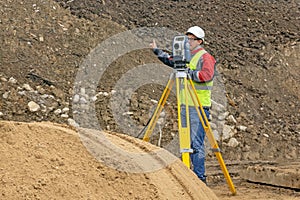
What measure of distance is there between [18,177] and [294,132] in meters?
9.44

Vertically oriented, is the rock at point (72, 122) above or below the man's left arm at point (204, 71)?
below

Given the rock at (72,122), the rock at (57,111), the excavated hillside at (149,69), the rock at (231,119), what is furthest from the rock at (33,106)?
the rock at (231,119)

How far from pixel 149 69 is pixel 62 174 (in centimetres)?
863

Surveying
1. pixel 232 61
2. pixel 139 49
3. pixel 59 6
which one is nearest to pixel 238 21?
pixel 232 61

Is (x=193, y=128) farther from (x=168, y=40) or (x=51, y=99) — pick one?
(x=168, y=40)

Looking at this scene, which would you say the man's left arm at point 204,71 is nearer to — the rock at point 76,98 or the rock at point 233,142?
the rock at point 76,98

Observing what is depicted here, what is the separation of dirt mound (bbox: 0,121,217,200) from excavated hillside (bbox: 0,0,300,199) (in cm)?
350

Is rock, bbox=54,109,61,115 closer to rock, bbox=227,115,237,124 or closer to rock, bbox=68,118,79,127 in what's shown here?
rock, bbox=68,118,79,127

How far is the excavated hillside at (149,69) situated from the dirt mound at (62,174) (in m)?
3.50

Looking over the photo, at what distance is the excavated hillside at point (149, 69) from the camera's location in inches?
419

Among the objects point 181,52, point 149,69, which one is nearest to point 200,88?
point 181,52

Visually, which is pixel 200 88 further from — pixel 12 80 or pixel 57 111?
pixel 12 80

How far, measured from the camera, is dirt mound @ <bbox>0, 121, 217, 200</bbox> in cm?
386

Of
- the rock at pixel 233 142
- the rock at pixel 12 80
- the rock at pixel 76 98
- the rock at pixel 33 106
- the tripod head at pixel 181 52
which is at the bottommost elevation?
the rock at pixel 233 142
